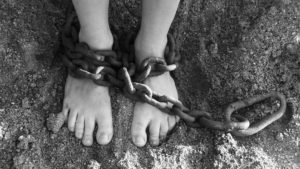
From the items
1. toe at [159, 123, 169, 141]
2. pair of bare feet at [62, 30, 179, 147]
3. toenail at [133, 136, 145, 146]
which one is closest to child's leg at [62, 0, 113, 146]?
pair of bare feet at [62, 30, 179, 147]

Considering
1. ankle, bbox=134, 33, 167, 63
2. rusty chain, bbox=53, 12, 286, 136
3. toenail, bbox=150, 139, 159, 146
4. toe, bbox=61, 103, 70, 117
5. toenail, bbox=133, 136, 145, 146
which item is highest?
ankle, bbox=134, 33, 167, 63

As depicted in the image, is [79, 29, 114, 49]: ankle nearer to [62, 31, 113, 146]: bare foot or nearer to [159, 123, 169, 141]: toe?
[62, 31, 113, 146]: bare foot

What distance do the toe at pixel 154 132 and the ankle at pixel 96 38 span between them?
37 cm

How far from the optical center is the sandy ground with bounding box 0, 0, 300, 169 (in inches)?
58.1

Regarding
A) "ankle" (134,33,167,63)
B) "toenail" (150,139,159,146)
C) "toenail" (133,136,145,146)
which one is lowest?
"toenail" (150,139,159,146)

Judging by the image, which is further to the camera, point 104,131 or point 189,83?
point 189,83

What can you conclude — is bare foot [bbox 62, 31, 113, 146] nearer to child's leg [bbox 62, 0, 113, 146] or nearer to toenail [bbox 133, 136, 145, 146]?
child's leg [bbox 62, 0, 113, 146]

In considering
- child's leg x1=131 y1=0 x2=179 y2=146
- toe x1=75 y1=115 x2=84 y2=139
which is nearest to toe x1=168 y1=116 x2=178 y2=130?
child's leg x1=131 y1=0 x2=179 y2=146

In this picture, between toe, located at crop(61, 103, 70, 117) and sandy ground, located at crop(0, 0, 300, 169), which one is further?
toe, located at crop(61, 103, 70, 117)

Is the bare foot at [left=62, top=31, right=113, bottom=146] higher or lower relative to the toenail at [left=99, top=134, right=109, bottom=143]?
higher

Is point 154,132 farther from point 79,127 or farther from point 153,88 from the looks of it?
point 79,127

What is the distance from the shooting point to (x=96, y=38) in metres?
1.50

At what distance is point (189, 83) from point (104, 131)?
1.43 feet

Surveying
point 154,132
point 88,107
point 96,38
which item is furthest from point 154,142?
point 96,38
